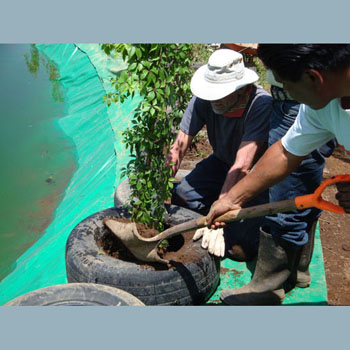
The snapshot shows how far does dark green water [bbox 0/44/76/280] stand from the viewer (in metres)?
5.28

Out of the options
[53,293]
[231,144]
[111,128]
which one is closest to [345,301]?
[231,144]

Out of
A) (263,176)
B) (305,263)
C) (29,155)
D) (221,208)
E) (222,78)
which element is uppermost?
(222,78)

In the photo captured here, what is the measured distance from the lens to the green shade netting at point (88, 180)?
3.40 metres

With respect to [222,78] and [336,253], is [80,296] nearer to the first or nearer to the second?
[222,78]

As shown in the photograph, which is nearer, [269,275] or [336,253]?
[269,275]

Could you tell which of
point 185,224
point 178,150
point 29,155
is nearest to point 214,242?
point 185,224

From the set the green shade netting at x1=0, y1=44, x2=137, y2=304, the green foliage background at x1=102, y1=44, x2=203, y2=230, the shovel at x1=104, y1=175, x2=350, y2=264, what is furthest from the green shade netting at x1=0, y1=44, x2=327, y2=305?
the green foliage background at x1=102, y1=44, x2=203, y2=230

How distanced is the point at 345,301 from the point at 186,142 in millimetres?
1572

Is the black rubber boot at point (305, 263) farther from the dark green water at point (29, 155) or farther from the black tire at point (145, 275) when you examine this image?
the dark green water at point (29, 155)

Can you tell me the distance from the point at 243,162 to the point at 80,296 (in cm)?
139

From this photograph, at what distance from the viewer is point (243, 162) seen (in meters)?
3.18

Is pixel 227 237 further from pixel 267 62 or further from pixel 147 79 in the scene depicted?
pixel 267 62

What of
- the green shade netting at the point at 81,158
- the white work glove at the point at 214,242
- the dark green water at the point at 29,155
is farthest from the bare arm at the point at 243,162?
the dark green water at the point at 29,155

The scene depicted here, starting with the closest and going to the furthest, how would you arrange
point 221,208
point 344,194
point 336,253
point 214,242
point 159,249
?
point 344,194
point 221,208
point 214,242
point 159,249
point 336,253
